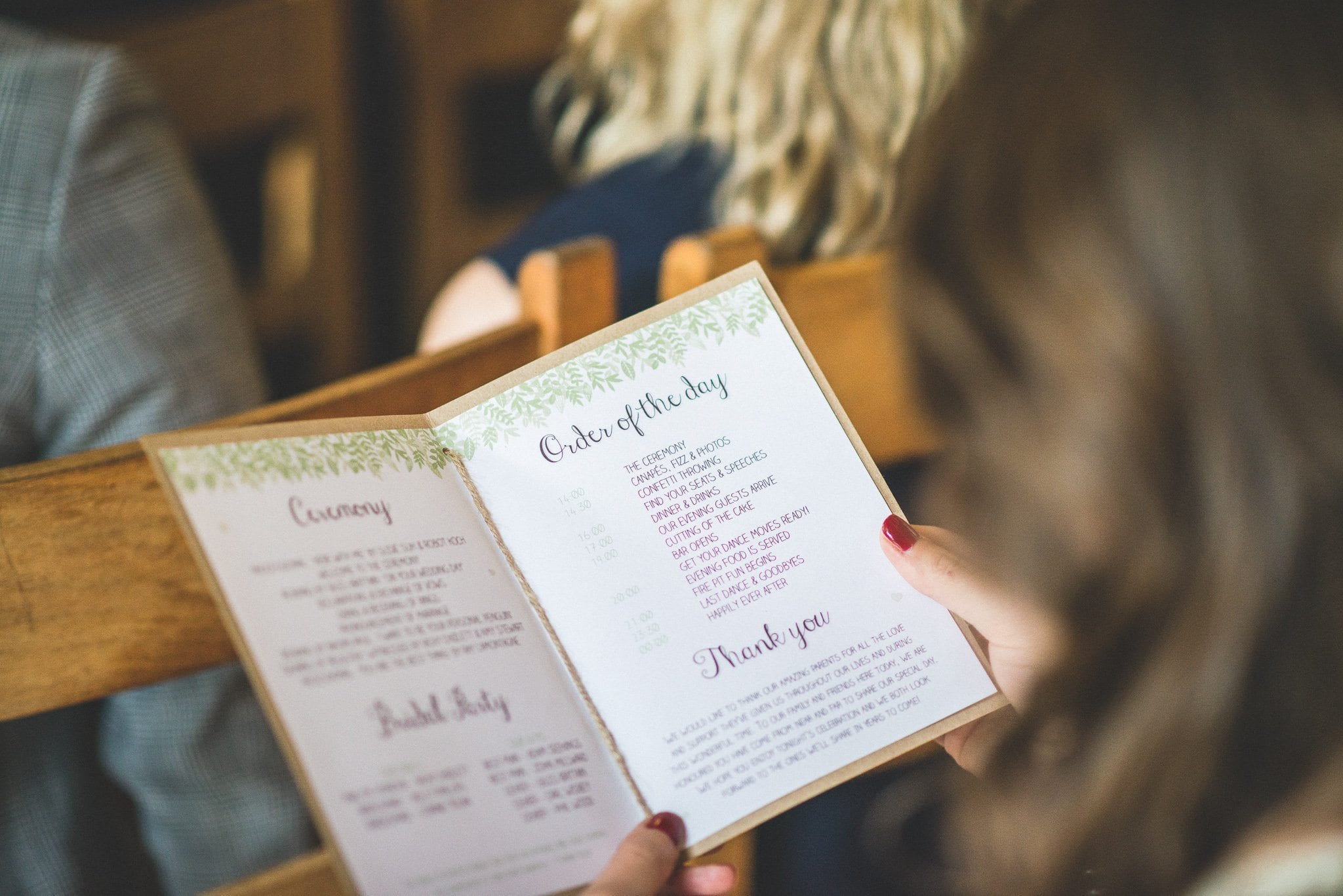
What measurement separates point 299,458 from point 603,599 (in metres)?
0.17

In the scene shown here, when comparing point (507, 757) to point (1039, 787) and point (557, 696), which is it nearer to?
point (557, 696)

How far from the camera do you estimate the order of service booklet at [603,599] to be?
1.65ft

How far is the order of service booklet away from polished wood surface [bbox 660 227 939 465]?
139mm

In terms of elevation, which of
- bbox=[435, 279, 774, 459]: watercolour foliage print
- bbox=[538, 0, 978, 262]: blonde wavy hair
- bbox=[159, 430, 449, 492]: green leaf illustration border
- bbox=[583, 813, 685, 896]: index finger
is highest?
bbox=[538, 0, 978, 262]: blonde wavy hair

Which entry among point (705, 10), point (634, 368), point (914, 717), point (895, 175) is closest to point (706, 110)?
point (705, 10)

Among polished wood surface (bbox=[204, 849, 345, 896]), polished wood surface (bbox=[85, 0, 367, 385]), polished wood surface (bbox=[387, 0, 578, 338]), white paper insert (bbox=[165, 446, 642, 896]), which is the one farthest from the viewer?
polished wood surface (bbox=[387, 0, 578, 338])

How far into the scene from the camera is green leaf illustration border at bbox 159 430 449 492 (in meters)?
0.48

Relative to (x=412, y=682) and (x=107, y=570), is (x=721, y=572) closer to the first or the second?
(x=412, y=682)

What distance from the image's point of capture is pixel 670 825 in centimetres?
55

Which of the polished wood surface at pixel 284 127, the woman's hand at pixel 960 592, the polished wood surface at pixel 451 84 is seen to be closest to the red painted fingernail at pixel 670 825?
the woman's hand at pixel 960 592

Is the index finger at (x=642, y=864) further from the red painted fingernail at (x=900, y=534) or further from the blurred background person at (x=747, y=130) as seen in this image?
the blurred background person at (x=747, y=130)

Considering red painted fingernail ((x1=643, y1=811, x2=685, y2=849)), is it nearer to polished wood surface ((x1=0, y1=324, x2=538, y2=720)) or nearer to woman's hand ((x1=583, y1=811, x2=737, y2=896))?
woman's hand ((x1=583, y1=811, x2=737, y2=896))

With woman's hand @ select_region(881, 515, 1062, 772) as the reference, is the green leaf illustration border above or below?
above

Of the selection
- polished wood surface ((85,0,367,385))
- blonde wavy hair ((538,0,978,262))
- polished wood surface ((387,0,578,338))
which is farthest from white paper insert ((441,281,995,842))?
polished wood surface ((387,0,578,338))
